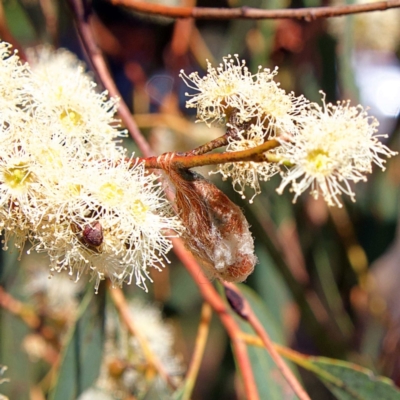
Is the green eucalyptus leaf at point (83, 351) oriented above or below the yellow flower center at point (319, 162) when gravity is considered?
below

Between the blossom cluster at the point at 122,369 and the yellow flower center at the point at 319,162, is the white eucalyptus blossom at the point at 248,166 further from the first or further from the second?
the blossom cluster at the point at 122,369

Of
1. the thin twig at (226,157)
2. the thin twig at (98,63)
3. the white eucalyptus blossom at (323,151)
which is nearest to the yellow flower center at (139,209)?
the thin twig at (226,157)

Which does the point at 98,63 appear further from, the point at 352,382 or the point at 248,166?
the point at 352,382

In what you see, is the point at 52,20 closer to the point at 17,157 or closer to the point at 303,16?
the point at 303,16

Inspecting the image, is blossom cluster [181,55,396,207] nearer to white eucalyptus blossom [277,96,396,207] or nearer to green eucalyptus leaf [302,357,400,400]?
white eucalyptus blossom [277,96,396,207]

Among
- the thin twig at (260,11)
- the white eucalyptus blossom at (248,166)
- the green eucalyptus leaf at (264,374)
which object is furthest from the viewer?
the green eucalyptus leaf at (264,374)

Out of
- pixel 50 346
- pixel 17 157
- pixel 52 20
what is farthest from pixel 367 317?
pixel 17 157
